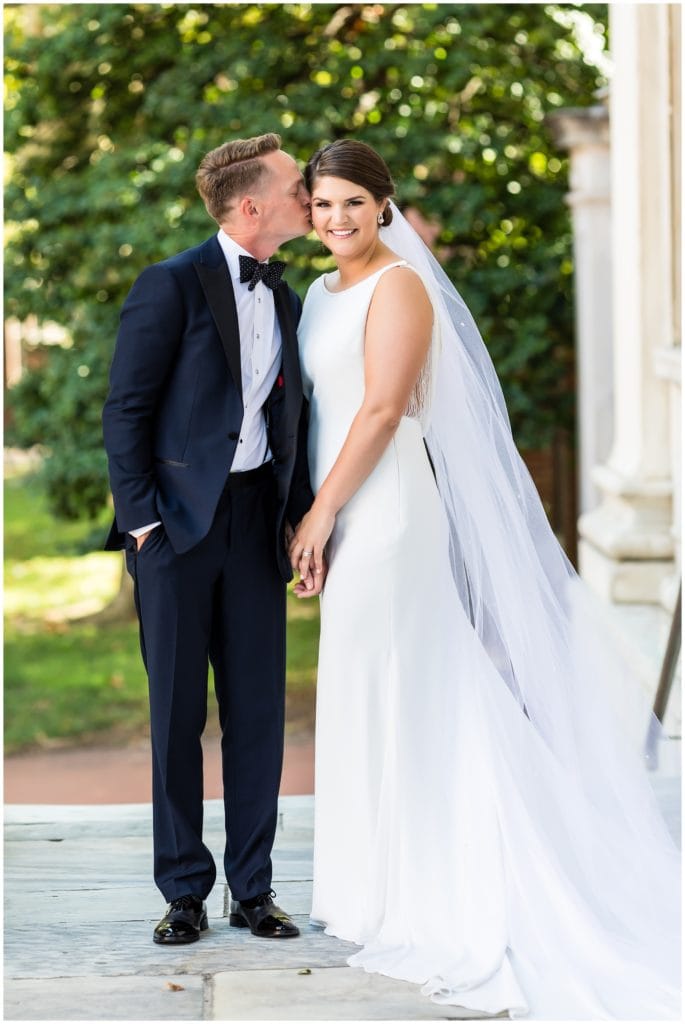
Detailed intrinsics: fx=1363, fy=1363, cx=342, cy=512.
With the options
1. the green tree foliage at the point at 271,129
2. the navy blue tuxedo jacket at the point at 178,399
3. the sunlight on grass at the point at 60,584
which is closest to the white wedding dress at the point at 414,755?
the navy blue tuxedo jacket at the point at 178,399

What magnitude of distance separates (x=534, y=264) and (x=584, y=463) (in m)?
1.42

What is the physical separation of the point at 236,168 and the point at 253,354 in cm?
46

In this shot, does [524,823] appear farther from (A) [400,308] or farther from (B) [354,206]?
(B) [354,206]

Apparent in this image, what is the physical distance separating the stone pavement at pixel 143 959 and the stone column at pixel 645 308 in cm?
254

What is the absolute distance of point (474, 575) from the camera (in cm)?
361

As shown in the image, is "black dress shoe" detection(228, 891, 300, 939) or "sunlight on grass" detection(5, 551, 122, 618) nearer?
"black dress shoe" detection(228, 891, 300, 939)

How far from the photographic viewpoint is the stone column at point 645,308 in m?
6.62

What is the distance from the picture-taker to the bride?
131 inches

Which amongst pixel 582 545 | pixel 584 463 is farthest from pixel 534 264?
pixel 582 545

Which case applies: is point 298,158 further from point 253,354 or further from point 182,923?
point 182,923

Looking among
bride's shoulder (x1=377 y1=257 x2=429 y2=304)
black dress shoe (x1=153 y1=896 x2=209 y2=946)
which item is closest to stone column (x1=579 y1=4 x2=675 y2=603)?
bride's shoulder (x1=377 y1=257 x2=429 y2=304)

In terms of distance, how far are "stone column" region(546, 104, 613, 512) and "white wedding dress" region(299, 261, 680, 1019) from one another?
5526 mm

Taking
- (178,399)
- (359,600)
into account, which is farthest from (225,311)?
(359,600)

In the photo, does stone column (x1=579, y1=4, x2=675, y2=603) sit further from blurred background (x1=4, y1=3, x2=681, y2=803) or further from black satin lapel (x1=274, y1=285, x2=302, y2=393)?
black satin lapel (x1=274, y1=285, x2=302, y2=393)
